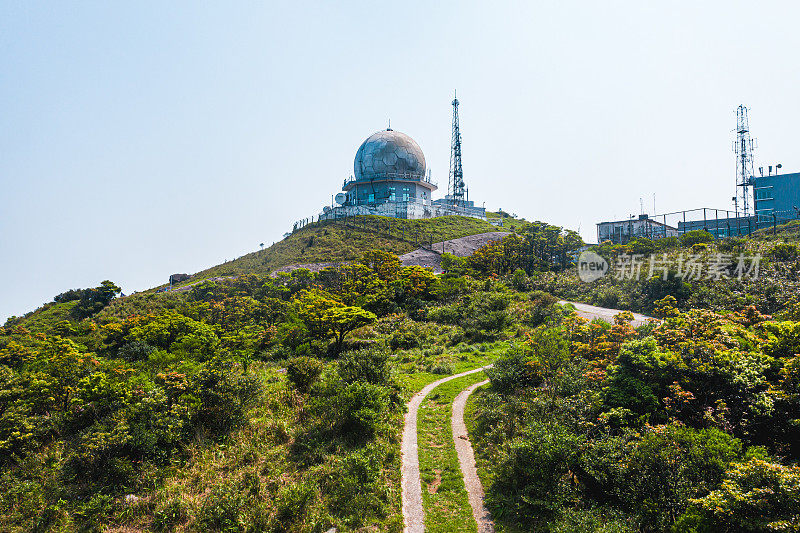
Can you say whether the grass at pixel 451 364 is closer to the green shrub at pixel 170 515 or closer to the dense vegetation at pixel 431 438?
the dense vegetation at pixel 431 438

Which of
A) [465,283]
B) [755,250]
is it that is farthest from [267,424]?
[755,250]

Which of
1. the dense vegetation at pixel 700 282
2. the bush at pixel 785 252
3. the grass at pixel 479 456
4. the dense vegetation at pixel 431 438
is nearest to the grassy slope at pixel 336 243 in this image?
the dense vegetation at pixel 700 282

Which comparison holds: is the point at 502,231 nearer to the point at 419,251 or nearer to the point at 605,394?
the point at 419,251

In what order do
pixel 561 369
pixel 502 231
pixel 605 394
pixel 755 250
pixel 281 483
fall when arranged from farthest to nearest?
pixel 502 231 < pixel 755 250 < pixel 561 369 < pixel 605 394 < pixel 281 483

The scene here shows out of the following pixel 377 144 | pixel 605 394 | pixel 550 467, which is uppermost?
pixel 377 144

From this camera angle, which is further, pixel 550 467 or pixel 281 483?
pixel 281 483

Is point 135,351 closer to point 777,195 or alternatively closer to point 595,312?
point 595,312

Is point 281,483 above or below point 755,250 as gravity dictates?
below

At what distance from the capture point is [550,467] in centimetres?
1011

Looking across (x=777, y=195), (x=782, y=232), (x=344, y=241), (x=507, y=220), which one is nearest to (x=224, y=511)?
(x=344, y=241)

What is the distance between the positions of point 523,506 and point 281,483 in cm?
641

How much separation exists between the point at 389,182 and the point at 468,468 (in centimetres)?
5963

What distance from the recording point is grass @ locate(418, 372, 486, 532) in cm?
970

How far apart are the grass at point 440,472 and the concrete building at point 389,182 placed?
50919 millimetres
